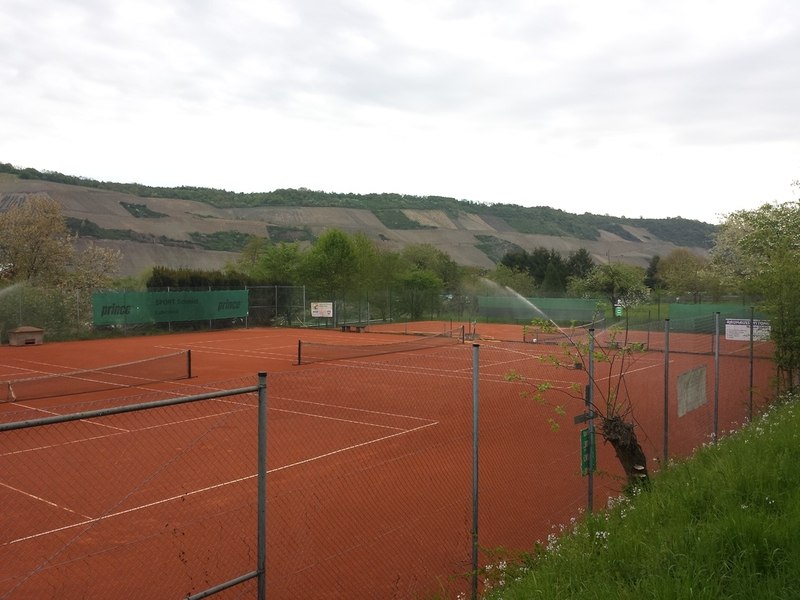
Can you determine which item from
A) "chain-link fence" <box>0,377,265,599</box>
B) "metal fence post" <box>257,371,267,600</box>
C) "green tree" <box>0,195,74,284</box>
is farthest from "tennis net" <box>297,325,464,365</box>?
"green tree" <box>0,195,74,284</box>

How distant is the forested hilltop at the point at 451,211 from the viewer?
14888 centimetres

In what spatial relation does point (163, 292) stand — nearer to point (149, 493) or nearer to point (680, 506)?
point (149, 493)

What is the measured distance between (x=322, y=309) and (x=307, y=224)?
296 ft

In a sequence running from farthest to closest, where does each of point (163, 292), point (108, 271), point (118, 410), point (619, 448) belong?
point (108, 271) → point (163, 292) → point (619, 448) → point (118, 410)

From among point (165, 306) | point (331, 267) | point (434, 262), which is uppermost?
point (434, 262)

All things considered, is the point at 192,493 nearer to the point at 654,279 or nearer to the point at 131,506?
the point at 131,506

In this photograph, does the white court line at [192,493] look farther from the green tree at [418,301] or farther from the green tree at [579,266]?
the green tree at [579,266]

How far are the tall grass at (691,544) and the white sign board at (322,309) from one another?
3960 centimetres

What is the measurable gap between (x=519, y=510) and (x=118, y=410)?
5.89m

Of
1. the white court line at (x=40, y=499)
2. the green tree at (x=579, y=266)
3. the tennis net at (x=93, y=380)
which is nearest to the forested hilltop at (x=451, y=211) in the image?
the green tree at (x=579, y=266)

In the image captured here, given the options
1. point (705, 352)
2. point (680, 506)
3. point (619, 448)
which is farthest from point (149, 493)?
point (705, 352)

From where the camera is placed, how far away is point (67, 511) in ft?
29.4

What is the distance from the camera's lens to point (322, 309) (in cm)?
4641

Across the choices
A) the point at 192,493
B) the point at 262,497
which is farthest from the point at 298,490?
the point at 262,497
